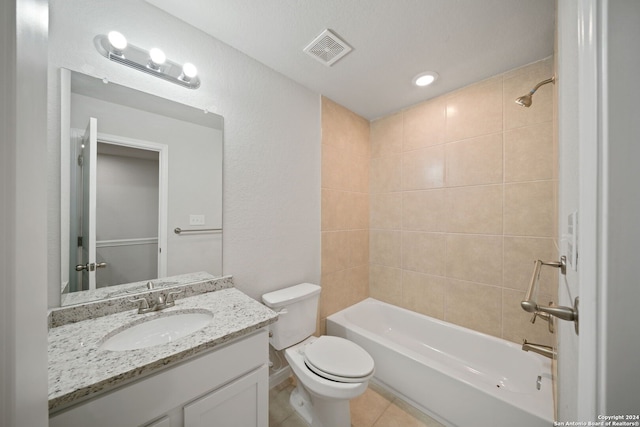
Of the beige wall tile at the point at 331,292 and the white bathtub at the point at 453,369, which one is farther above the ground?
the beige wall tile at the point at 331,292

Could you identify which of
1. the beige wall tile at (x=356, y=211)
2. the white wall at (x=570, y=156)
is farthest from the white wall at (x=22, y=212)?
the beige wall tile at (x=356, y=211)

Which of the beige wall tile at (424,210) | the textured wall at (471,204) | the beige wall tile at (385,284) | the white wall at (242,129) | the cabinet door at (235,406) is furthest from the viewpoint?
the beige wall tile at (385,284)

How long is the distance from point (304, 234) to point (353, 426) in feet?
4.20

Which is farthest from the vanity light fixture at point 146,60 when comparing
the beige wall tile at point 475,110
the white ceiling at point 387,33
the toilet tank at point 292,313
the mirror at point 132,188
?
the beige wall tile at point 475,110

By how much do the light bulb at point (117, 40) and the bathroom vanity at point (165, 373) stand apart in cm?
123

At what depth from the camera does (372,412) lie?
141cm

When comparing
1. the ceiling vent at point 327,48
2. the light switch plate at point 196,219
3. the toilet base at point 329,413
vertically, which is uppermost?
the ceiling vent at point 327,48

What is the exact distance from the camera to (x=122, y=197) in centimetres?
105

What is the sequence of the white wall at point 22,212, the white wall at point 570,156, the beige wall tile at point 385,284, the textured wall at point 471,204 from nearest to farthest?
the white wall at point 22,212, the white wall at point 570,156, the textured wall at point 471,204, the beige wall tile at point 385,284

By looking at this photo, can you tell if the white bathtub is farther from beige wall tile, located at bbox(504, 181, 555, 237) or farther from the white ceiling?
the white ceiling

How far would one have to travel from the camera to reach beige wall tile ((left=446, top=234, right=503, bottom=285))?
159 centimetres

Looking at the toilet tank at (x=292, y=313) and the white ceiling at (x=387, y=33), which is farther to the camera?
the toilet tank at (x=292, y=313)

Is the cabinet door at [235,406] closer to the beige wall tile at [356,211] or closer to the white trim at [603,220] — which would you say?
the white trim at [603,220]

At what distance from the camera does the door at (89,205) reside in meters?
0.95
